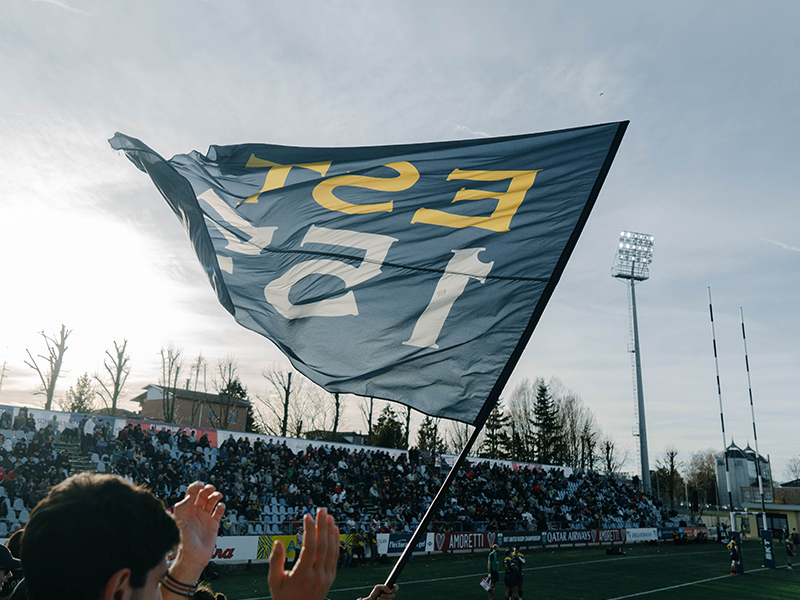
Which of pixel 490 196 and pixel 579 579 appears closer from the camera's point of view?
pixel 490 196

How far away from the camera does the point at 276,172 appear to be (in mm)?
5852

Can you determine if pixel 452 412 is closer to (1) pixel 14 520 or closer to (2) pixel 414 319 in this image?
(2) pixel 414 319

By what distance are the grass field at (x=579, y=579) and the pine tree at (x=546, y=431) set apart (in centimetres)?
4786

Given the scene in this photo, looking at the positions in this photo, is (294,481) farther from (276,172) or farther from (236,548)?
(276,172)

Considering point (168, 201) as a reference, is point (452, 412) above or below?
below

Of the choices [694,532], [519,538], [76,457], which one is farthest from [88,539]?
[694,532]

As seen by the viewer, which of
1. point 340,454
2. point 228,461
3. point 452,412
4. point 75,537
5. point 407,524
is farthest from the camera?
point 340,454

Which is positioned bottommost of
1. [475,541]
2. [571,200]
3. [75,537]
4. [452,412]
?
[475,541]

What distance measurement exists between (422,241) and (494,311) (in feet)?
3.30

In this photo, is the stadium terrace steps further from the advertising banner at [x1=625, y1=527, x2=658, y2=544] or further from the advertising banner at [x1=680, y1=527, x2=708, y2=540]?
the advertising banner at [x1=680, y1=527, x2=708, y2=540]

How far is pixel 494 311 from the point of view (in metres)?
4.96

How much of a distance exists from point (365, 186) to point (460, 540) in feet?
88.3

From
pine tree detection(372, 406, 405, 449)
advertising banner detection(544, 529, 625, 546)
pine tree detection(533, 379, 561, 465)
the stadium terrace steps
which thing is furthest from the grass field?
pine tree detection(533, 379, 561, 465)

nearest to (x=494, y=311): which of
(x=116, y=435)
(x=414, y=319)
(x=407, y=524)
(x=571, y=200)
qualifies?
(x=414, y=319)
